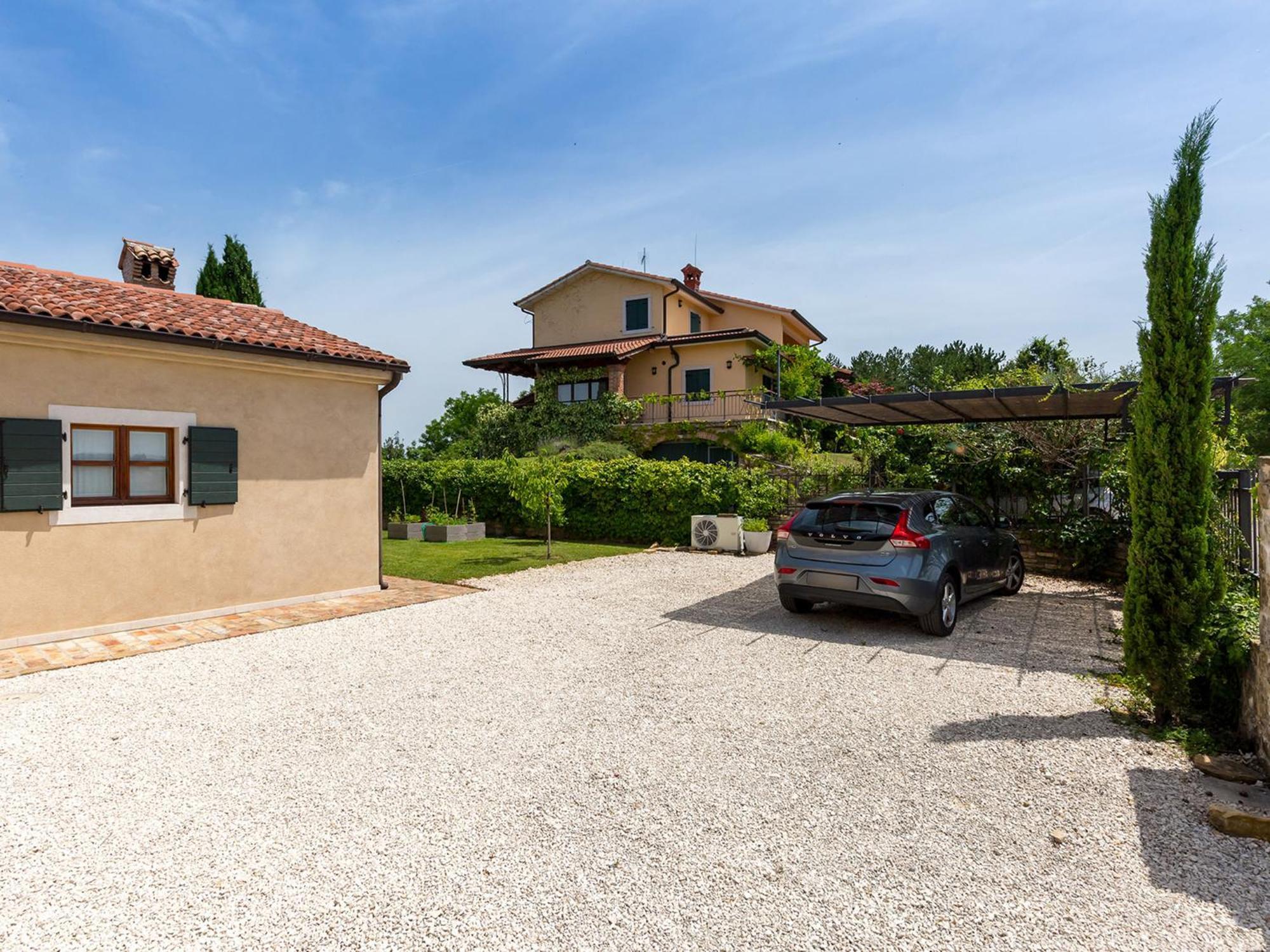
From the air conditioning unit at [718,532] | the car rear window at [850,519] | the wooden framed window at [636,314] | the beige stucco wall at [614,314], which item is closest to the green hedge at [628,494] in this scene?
the air conditioning unit at [718,532]

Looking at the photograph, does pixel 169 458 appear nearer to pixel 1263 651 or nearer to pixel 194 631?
pixel 194 631

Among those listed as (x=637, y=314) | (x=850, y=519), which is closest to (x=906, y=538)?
(x=850, y=519)

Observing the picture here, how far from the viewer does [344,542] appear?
9.71m

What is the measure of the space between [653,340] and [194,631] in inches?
889

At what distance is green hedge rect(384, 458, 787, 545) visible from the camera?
15.4 meters

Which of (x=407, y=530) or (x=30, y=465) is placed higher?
(x=30, y=465)

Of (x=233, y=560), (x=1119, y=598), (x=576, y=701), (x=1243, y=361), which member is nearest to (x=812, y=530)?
(x=576, y=701)

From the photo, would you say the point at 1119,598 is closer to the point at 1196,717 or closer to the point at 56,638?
the point at 1196,717

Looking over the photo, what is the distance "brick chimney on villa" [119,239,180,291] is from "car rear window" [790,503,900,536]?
38.6 feet

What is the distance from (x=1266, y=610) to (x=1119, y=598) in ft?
22.1

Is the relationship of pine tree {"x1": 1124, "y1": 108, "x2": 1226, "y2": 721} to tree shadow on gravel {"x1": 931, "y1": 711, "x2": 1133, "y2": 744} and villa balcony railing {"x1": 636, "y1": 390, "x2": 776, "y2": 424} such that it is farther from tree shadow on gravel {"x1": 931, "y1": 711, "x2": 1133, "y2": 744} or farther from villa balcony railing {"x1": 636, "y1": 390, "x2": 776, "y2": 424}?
villa balcony railing {"x1": 636, "y1": 390, "x2": 776, "y2": 424}

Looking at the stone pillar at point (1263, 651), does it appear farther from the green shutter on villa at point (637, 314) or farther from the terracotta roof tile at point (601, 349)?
the green shutter on villa at point (637, 314)

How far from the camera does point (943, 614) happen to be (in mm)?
7379

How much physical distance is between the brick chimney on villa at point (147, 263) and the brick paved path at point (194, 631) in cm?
676
